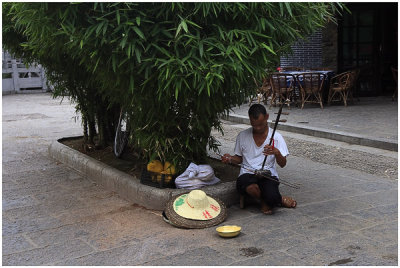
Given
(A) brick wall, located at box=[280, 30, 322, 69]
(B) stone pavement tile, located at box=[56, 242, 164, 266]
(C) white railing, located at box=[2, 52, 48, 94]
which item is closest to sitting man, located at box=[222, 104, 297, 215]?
(B) stone pavement tile, located at box=[56, 242, 164, 266]

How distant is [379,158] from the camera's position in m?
7.27

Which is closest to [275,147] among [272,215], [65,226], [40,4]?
[272,215]

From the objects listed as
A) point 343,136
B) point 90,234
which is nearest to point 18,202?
point 90,234

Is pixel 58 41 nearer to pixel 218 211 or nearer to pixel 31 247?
pixel 31 247

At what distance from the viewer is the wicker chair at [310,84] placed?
1182cm

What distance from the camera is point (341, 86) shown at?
12156mm

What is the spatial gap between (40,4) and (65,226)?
6.45 feet

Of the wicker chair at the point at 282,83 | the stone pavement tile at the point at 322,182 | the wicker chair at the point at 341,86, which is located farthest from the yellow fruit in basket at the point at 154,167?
the wicker chair at the point at 341,86

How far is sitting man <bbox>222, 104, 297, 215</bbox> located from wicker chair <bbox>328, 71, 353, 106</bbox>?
24.6 feet

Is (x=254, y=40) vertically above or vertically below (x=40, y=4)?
below

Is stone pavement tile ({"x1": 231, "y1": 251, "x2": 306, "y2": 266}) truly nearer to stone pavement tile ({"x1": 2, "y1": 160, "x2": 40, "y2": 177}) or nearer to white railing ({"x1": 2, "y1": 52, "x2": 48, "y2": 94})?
stone pavement tile ({"x1": 2, "y1": 160, "x2": 40, "y2": 177})

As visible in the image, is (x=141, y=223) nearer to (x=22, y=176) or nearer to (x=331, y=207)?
(x=331, y=207)

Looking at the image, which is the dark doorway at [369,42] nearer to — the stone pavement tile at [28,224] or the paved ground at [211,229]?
the paved ground at [211,229]

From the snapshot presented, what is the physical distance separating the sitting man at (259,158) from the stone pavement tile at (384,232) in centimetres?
84
